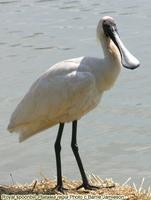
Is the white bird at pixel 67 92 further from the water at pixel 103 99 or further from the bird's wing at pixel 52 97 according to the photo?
the water at pixel 103 99

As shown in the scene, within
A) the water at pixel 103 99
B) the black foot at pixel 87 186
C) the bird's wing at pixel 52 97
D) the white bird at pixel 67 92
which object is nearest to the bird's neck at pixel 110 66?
the white bird at pixel 67 92

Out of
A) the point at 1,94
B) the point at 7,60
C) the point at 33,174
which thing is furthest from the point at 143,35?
the point at 33,174

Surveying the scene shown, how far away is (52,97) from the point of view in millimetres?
7637

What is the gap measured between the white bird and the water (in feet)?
2.72

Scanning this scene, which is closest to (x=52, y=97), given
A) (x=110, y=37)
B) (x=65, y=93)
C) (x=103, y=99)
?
(x=65, y=93)

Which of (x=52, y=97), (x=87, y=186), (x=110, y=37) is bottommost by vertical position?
(x=87, y=186)

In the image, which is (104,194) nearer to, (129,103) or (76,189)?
(76,189)

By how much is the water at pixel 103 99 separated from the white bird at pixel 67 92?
830 millimetres

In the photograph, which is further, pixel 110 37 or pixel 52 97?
pixel 110 37

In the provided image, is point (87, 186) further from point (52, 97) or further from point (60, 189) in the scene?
point (52, 97)

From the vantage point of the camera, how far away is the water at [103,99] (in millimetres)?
9867

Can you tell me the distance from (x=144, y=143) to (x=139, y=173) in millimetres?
913

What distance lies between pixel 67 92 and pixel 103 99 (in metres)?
4.53

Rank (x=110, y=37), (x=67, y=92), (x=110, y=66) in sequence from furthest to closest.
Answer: (x=110, y=37) < (x=110, y=66) < (x=67, y=92)
